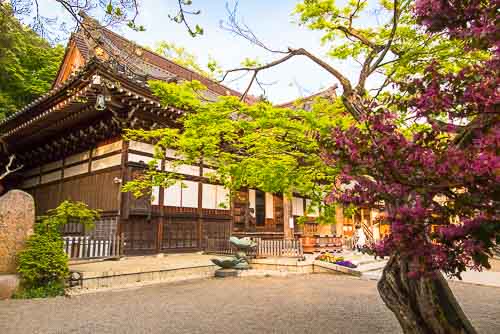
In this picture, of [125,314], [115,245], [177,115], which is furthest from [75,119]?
[125,314]

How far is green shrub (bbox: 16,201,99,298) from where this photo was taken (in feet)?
21.0

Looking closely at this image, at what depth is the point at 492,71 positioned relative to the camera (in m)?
1.78

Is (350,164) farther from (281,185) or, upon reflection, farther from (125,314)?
(125,314)

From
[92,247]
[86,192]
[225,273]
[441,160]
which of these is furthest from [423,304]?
[86,192]

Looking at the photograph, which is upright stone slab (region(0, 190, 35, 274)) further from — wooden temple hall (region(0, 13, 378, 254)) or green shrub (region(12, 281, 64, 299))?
wooden temple hall (region(0, 13, 378, 254))

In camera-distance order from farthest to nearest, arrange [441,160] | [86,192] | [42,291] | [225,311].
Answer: [86,192]
[42,291]
[225,311]
[441,160]

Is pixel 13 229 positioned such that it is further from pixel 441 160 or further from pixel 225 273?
pixel 441 160

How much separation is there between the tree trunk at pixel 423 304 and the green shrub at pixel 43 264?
6477 mm

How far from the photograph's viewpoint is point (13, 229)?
659cm

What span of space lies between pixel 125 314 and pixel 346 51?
18.6 feet

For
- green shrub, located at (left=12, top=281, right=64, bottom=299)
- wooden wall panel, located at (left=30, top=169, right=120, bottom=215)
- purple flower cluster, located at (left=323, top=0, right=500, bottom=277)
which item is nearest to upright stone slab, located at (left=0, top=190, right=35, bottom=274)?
green shrub, located at (left=12, top=281, right=64, bottom=299)

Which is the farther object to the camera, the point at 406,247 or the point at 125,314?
the point at 125,314

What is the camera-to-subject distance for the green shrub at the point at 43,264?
21.0 feet

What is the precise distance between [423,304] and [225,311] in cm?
353
